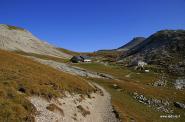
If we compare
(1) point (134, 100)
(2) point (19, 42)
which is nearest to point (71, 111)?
(1) point (134, 100)

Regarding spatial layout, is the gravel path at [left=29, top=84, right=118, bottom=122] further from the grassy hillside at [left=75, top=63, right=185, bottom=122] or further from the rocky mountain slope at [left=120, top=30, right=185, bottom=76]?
the rocky mountain slope at [left=120, top=30, right=185, bottom=76]

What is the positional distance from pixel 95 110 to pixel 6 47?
119 m

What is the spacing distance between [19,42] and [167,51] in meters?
88.1

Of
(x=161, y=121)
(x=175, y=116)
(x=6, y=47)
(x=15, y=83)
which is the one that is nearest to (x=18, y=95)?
(x=15, y=83)

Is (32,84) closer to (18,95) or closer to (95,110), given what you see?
(18,95)

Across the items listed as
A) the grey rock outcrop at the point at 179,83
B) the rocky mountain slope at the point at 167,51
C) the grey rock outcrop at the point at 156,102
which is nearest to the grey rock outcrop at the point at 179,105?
the grey rock outcrop at the point at 156,102

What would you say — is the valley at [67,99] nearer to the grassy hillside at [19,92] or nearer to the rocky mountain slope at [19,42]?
the grassy hillside at [19,92]

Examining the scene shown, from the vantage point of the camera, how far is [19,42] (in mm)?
167750

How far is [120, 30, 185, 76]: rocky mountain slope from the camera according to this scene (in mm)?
133625

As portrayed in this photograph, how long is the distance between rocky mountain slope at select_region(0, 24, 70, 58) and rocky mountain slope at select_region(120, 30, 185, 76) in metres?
58.4

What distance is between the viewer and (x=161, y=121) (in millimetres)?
42531

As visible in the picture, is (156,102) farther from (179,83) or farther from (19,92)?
(179,83)

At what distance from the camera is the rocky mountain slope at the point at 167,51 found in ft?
438

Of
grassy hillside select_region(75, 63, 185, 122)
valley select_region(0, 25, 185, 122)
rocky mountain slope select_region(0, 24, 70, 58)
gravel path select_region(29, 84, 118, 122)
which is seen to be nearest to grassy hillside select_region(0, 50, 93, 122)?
valley select_region(0, 25, 185, 122)
